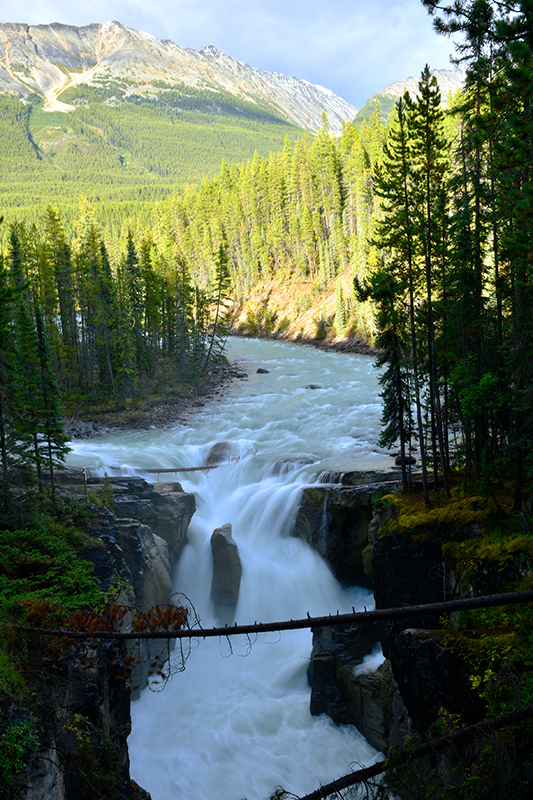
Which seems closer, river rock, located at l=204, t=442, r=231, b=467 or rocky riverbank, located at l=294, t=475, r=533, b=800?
rocky riverbank, located at l=294, t=475, r=533, b=800

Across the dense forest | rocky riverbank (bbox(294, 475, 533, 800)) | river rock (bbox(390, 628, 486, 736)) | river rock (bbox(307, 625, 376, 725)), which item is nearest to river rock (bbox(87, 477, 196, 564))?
the dense forest

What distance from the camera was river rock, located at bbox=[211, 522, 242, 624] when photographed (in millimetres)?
18500

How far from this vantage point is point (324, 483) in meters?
20.3

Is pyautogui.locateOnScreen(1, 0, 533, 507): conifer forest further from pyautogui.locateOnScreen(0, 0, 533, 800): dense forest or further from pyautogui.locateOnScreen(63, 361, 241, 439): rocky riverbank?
pyautogui.locateOnScreen(63, 361, 241, 439): rocky riverbank

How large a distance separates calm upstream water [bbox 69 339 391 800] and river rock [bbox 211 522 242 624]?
0.38 m

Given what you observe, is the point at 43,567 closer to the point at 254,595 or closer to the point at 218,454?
the point at 254,595

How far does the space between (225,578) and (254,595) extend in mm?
1274

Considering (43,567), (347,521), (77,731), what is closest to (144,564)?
(43,567)

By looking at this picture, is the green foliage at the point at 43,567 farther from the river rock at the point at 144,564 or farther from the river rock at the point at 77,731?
the river rock at the point at 144,564

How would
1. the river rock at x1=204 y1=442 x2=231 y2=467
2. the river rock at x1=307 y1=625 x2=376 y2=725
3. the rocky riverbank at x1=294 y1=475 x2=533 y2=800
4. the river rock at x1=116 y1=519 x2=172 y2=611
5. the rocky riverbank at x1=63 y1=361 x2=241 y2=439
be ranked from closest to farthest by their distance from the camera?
the rocky riverbank at x1=294 y1=475 x2=533 y2=800 < the river rock at x1=307 y1=625 x2=376 y2=725 < the river rock at x1=116 y1=519 x2=172 y2=611 < the river rock at x1=204 y1=442 x2=231 y2=467 < the rocky riverbank at x1=63 y1=361 x2=241 y2=439

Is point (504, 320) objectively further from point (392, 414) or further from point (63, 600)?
point (63, 600)

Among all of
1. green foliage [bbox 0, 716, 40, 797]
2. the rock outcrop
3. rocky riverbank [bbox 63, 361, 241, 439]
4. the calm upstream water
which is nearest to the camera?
green foliage [bbox 0, 716, 40, 797]

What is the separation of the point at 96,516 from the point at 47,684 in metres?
8.46

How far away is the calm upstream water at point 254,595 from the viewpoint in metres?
12.3
